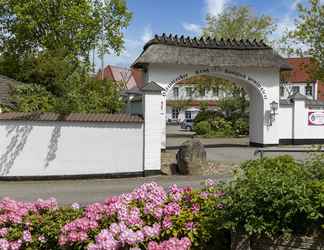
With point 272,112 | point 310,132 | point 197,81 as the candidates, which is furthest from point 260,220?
point 197,81

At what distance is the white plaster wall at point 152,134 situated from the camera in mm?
14703

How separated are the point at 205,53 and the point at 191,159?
6.89m

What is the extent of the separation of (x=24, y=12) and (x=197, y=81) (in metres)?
16.9

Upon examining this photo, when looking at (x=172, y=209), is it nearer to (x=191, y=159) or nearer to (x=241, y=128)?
(x=191, y=159)

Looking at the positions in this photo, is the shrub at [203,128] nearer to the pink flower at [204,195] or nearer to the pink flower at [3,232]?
the pink flower at [204,195]

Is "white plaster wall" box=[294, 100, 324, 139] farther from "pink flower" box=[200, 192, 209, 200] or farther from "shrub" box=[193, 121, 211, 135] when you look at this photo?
"pink flower" box=[200, 192, 209, 200]

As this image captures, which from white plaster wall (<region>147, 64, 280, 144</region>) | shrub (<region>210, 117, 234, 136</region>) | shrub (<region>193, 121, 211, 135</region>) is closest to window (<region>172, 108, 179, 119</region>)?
shrub (<region>210, 117, 234, 136</region>)

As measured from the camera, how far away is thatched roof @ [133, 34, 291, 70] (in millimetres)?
19453

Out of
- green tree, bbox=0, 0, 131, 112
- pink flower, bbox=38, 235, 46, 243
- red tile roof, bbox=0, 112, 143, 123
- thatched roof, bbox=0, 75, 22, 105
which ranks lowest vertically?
pink flower, bbox=38, 235, 46, 243

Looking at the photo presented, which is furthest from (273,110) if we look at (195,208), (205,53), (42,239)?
(42,239)

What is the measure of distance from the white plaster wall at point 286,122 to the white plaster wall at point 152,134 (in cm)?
1011

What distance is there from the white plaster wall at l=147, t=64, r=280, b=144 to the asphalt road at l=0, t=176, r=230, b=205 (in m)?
5.20

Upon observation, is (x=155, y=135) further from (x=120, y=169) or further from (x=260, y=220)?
(x=260, y=220)

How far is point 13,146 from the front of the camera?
13586mm
